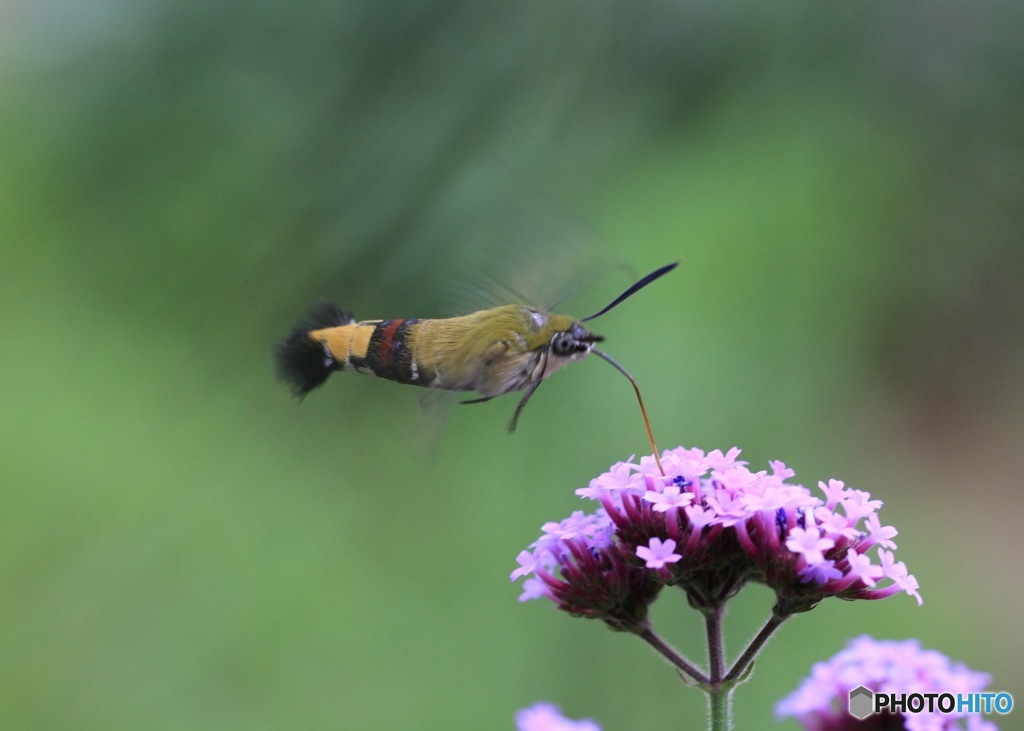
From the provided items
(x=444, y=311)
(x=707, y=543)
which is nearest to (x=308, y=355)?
(x=444, y=311)

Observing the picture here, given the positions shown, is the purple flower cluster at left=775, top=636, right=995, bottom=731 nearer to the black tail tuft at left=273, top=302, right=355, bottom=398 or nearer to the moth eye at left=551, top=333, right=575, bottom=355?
the moth eye at left=551, top=333, right=575, bottom=355

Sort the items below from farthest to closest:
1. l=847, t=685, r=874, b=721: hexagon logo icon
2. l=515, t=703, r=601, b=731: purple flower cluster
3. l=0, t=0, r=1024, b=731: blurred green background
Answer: l=0, t=0, r=1024, b=731: blurred green background, l=847, t=685, r=874, b=721: hexagon logo icon, l=515, t=703, r=601, b=731: purple flower cluster

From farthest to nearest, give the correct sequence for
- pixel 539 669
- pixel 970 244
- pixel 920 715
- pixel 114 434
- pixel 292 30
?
pixel 114 434 → pixel 539 669 → pixel 970 244 → pixel 292 30 → pixel 920 715

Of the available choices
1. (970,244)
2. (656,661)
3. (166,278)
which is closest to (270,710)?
(656,661)

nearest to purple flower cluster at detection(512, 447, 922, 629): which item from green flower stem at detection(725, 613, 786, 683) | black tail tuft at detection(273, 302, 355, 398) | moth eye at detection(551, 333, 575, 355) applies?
green flower stem at detection(725, 613, 786, 683)

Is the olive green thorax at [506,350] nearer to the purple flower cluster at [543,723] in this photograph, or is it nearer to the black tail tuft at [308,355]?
the black tail tuft at [308,355]

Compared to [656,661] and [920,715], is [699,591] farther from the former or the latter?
[656,661]

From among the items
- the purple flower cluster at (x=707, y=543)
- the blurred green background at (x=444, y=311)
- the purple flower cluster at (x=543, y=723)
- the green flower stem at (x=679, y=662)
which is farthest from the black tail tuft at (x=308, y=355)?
the purple flower cluster at (x=543, y=723)
